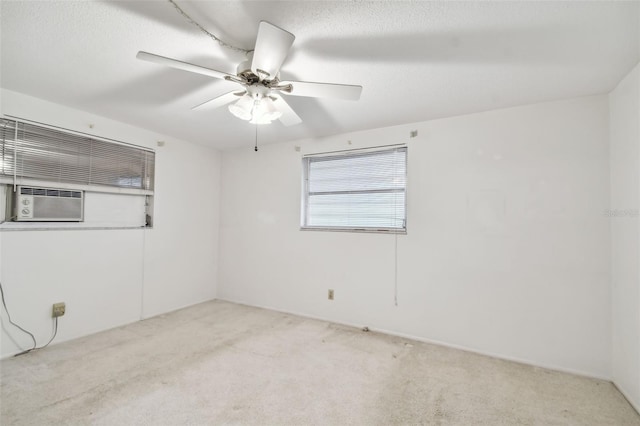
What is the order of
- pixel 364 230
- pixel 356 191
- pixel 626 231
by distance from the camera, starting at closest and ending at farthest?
pixel 626 231 → pixel 364 230 → pixel 356 191

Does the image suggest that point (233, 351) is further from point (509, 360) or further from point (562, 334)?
point (562, 334)

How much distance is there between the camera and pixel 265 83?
170cm

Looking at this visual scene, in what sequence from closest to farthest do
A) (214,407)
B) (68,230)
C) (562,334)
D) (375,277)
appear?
(214,407), (562,334), (68,230), (375,277)

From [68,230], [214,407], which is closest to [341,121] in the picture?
[214,407]

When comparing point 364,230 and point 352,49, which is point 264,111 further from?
point 364,230

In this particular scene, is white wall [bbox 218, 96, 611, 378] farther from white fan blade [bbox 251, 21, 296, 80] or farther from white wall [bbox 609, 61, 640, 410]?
white fan blade [bbox 251, 21, 296, 80]

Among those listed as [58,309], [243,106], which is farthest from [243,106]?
[58,309]

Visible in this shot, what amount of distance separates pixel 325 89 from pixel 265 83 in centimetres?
37

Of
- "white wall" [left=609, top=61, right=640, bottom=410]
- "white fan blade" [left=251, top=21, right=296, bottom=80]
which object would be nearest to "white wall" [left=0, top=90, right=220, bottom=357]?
"white fan blade" [left=251, top=21, right=296, bottom=80]

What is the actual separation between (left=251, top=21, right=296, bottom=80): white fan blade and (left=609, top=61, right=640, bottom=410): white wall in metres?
2.30

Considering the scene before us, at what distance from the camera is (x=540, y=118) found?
2.44 meters

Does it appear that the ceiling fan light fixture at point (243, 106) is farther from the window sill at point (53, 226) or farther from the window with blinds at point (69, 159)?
the window sill at point (53, 226)

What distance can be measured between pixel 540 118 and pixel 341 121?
1.78 metres

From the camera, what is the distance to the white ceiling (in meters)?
1.42
